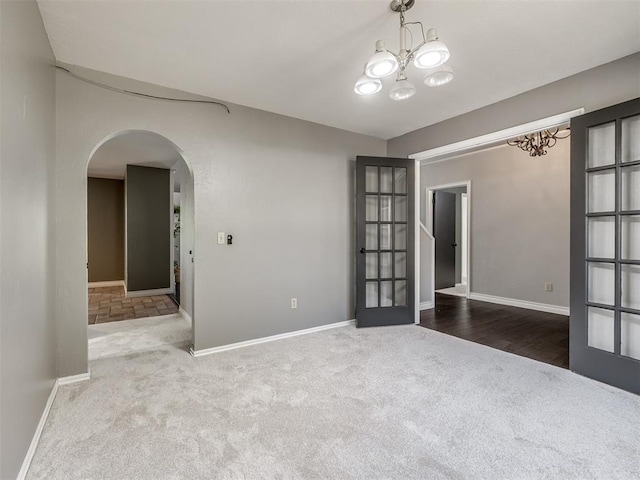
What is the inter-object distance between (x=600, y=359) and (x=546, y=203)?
300cm

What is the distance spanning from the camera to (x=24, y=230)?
1584mm

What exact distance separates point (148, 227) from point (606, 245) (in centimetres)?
692

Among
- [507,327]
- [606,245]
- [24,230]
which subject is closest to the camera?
[24,230]

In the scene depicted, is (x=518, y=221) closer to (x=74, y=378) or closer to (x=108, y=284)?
(x=74, y=378)

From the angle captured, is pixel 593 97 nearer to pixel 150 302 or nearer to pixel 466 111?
pixel 466 111

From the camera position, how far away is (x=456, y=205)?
23.9 feet

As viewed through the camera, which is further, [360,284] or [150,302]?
[150,302]

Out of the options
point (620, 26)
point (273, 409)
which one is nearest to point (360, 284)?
point (273, 409)

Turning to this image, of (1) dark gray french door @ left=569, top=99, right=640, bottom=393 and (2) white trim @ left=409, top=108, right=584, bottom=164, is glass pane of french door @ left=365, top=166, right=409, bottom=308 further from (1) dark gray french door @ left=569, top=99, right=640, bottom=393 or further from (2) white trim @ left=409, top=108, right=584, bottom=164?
(1) dark gray french door @ left=569, top=99, right=640, bottom=393

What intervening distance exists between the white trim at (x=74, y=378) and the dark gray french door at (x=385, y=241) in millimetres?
2736

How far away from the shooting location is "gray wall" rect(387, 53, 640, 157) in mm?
2350

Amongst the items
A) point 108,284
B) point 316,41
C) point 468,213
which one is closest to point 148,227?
point 108,284

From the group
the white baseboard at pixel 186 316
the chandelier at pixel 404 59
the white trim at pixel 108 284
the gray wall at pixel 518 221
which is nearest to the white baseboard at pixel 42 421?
the white baseboard at pixel 186 316

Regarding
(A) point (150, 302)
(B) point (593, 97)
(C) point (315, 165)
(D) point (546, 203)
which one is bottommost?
(A) point (150, 302)
